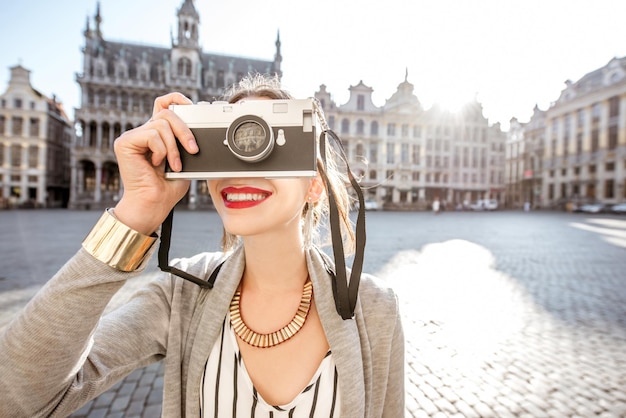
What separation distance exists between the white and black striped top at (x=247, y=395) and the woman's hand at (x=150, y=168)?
563mm

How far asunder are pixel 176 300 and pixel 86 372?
0.34 metres

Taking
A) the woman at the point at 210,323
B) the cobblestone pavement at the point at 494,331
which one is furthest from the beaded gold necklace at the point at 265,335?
the cobblestone pavement at the point at 494,331

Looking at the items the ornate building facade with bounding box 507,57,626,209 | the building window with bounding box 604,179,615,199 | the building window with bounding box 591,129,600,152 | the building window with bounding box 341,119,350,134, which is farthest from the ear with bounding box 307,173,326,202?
the building window with bounding box 591,129,600,152

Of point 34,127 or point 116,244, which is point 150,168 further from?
point 34,127

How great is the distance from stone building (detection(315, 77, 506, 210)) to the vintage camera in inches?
1590

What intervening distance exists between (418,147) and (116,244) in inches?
1895

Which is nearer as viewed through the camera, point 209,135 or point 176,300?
point 209,135

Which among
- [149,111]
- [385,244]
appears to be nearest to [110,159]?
[149,111]

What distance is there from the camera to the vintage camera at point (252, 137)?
1067mm

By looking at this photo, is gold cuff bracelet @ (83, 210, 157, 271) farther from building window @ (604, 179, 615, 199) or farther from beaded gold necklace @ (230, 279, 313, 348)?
building window @ (604, 179, 615, 199)

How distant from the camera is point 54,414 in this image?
89 cm

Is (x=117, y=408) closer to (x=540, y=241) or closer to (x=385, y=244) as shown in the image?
(x=385, y=244)

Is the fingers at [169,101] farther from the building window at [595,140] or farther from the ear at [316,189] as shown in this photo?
the building window at [595,140]

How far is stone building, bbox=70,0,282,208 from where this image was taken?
3712 cm
